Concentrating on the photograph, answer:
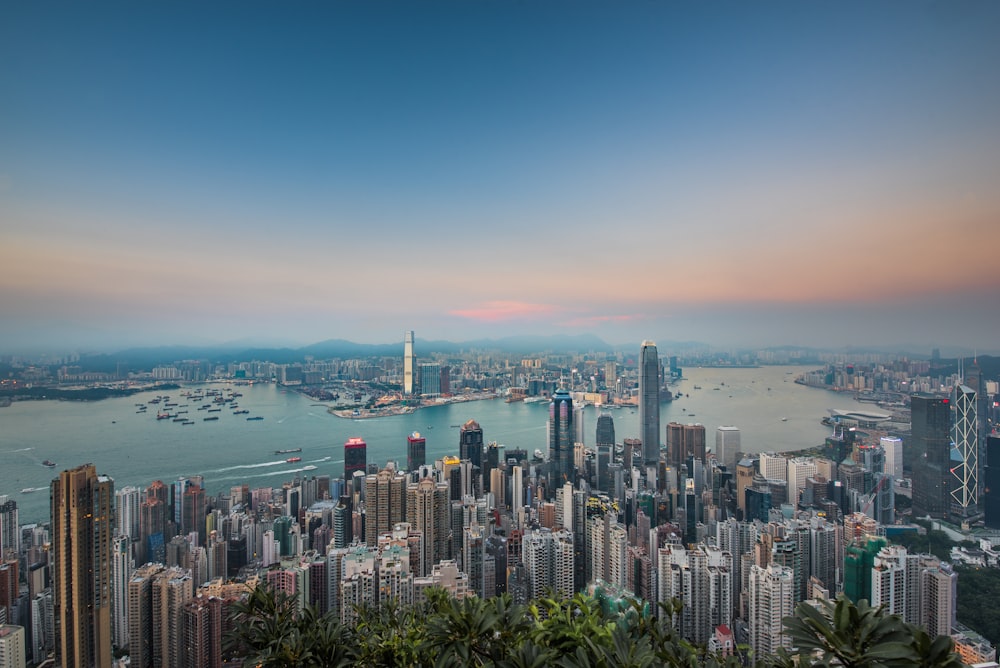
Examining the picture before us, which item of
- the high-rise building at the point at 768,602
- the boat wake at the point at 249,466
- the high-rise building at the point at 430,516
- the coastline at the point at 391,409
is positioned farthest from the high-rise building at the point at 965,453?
the coastline at the point at 391,409

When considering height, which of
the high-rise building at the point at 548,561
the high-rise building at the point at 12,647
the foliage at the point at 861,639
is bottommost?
the high-rise building at the point at 548,561

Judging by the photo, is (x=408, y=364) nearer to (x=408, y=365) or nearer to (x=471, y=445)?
(x=408, y=365)

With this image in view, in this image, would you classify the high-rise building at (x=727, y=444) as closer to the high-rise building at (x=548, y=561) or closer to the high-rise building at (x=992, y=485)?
the high-rise building at (x=992, y=485)

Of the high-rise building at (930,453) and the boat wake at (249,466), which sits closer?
the high-rise building at (930,453)

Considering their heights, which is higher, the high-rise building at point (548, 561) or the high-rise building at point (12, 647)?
the high-rise building at point (12, 647)

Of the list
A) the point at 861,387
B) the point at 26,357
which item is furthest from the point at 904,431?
the point at 26,357

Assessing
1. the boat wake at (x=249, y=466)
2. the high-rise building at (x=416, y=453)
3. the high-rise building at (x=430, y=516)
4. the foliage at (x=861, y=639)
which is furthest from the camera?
the high-rise building at (x=416, y=453)

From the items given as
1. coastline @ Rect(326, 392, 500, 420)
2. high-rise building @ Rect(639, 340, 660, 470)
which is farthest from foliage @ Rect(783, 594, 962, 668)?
coastline @ Rect(326, 392, 500, 420)

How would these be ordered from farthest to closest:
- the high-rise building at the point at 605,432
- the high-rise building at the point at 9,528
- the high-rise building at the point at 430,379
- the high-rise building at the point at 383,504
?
the high-rise building at the point at 430,379
the high-rise building at the point at 605,432
the high-rise building at the point at 383,504
the high-rise building at the point at 9,528
